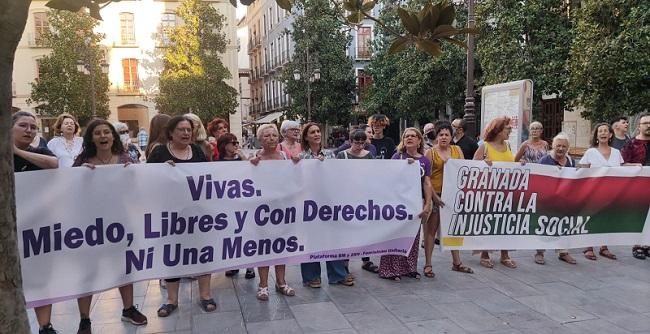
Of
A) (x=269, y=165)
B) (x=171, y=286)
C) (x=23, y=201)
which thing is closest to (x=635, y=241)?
(x=269, y=165)

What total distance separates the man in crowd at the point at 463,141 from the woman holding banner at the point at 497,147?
46.0 inches

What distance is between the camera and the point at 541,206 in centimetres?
546

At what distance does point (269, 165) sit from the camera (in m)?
4.48

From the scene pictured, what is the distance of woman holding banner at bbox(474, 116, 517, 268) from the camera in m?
5.42

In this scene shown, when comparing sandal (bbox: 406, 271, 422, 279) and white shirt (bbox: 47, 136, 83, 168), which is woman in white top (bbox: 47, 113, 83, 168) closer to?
white shirt (bbox: 47, 136, 83, 168)

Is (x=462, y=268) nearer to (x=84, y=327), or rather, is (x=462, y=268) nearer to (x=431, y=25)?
(x=84, y=327)

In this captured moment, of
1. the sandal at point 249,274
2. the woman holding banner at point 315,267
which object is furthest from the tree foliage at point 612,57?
the sandal at point 249,274

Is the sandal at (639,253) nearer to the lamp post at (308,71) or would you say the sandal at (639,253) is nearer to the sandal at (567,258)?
the sandal at (567,258)

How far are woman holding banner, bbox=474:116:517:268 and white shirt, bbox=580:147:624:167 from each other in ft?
3.46

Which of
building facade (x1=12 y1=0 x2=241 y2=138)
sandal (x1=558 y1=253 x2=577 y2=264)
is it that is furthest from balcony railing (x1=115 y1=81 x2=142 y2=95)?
sandal (x1=558 y1=253 x2=577 y2=264)

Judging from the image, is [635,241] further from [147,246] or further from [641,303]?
[147,246]

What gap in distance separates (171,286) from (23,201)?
1.38m

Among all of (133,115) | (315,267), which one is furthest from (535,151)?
(133,115)

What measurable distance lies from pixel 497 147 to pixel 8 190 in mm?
4906
